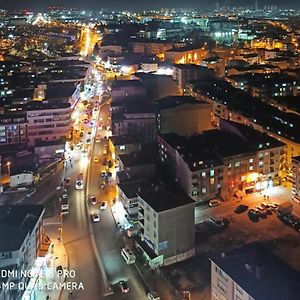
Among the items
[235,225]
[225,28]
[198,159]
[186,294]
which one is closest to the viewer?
[186,294]

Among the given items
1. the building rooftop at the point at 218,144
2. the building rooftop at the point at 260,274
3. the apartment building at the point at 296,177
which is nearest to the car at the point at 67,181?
the building rooftop at the point at 218,144

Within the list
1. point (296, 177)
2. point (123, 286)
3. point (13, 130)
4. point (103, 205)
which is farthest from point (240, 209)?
point (13, 130)

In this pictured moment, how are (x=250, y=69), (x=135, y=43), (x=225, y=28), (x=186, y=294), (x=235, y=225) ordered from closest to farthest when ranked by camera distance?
(x=186, y=294) → (x=235, y=225) → (x=250, y=69) → (x=135, y=43) → (x=225, y=28)

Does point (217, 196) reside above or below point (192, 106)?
below

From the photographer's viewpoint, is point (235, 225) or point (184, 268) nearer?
point (184, 268)

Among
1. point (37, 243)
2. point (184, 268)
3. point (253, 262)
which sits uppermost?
point (253, 262)

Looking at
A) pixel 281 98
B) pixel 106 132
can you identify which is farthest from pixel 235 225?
pixel 281 98

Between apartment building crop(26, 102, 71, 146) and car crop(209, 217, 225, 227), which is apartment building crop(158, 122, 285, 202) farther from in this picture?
apartment building crop(26, 102, 71, 146)

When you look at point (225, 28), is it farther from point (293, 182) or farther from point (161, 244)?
point (161, 244)

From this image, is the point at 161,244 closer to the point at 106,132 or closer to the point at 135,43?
the point at 106,132
